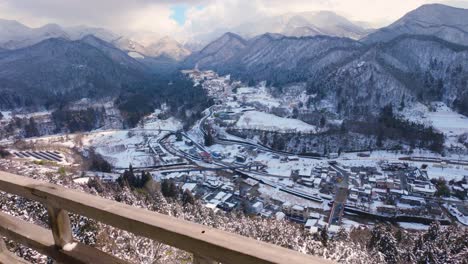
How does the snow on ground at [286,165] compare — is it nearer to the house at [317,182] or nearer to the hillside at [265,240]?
the house at [317,182]

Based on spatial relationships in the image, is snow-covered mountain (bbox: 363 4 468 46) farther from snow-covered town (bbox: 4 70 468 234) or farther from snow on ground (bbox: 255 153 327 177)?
snow on ground (bbox: 255 153 327 177)

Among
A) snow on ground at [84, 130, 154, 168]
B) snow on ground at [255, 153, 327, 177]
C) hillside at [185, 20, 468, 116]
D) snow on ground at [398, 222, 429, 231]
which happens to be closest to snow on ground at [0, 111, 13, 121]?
snow on ground at [84, 130, 154, 168]

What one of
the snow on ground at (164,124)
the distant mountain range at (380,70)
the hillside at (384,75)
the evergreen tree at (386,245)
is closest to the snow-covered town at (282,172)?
the snow on ground at (164,124)

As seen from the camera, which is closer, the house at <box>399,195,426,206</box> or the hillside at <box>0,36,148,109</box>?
the house at <box>399,195,426,206</box>

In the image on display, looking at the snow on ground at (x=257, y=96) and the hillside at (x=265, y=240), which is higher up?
the hillside at (x=265, y=240)

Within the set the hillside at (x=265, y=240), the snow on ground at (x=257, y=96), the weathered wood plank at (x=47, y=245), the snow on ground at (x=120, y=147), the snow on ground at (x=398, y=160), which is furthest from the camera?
the snow on ground at (x=257, y=96)

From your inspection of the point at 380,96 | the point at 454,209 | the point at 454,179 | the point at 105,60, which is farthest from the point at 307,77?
the point at 105,60
